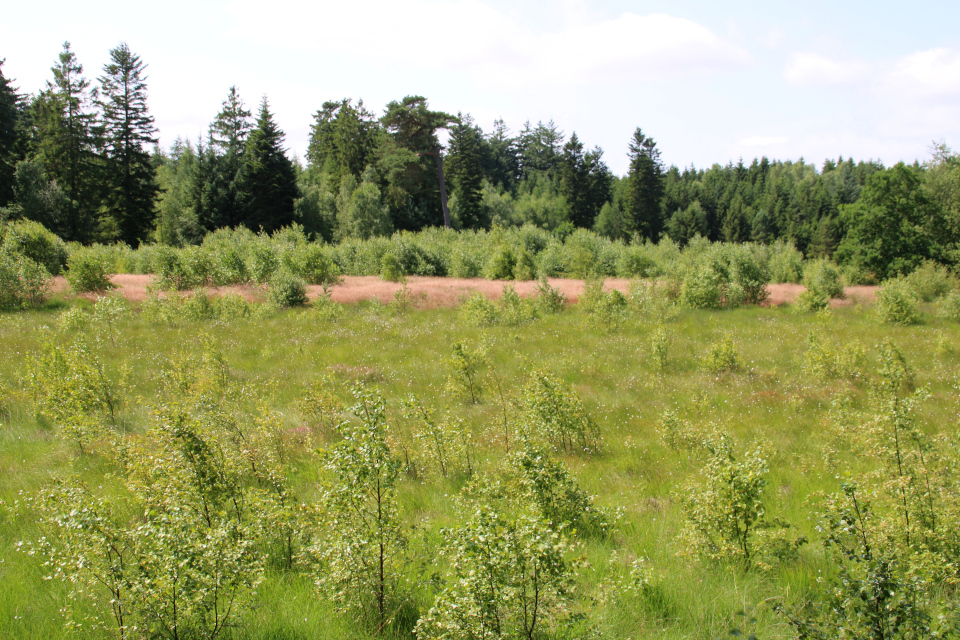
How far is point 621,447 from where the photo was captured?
7.87 m

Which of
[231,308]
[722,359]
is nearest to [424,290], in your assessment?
[231,308]

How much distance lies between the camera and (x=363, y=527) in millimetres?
3859

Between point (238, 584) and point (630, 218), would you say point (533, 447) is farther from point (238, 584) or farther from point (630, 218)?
point (630, 218)

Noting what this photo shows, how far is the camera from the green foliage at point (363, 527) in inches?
147

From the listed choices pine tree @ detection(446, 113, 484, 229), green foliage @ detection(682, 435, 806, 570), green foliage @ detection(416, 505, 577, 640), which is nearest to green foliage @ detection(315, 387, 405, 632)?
green foliage @ detection(416, 505, 577, 640)

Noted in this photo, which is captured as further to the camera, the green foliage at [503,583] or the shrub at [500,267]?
the shrub at [500,267]

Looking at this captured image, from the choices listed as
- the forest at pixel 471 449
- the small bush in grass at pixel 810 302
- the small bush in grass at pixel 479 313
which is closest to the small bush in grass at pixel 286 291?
the forest at pixel 471 449

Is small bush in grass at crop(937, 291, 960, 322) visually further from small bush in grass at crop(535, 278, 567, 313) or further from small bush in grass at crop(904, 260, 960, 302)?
small bush in grass at crop(535, 278, 567, 313)

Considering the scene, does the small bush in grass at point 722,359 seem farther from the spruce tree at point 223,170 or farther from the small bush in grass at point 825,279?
the spruce tree at point 223,170

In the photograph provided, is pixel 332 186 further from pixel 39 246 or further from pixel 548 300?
pixel 548 300

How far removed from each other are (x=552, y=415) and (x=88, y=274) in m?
21.4

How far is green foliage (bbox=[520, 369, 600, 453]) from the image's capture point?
7.20 m

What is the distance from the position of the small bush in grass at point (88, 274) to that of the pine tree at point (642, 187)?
54539 millimetres

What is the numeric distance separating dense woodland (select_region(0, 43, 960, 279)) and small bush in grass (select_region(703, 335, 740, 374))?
28.6 metres
